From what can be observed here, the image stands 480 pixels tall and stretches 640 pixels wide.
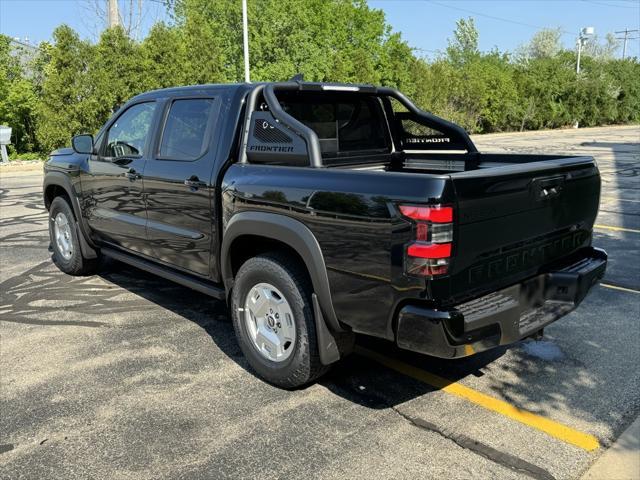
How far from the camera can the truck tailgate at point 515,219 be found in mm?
2852

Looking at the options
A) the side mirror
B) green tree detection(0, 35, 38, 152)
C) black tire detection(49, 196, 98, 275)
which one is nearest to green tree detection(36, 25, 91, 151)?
green tree detection(0, 35, 38, 152)

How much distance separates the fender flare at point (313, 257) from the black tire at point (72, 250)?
317 centimetres

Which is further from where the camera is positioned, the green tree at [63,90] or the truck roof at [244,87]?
the green tree at [63,90]

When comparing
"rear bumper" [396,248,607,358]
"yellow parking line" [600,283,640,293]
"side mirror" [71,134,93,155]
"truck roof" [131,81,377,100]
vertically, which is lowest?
"yellow parking line" [600,283,640,293]

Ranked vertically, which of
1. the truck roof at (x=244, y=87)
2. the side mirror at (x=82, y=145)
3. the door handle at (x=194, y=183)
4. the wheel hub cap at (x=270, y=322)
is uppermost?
the truck roof at (x=244, y=87)

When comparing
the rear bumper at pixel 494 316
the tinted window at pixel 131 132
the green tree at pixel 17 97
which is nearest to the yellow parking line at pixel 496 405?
the rear bumper at pixel 494 316

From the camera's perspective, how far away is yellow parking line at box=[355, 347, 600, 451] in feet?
10.1

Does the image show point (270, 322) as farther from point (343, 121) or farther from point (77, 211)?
point (77, 211)

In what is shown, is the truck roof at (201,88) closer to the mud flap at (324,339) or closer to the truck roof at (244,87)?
the truck roof at (244,87)

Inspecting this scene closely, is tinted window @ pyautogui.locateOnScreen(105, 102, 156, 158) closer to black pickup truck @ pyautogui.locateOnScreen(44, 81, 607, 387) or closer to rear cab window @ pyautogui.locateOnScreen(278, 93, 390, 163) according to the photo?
→ black pickup truck @ pyautogui.locateOnScreen(44, 81, 607, 387)

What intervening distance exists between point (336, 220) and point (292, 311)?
2.26ft

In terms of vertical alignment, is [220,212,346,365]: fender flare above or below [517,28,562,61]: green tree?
below

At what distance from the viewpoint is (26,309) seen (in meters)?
5.28

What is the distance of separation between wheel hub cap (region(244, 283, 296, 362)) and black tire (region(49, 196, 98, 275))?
302 cm
